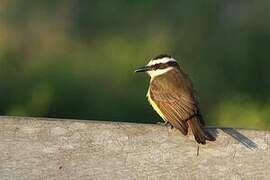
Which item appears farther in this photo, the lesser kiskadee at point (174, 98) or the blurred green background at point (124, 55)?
the blurred green background at point (124, 55)

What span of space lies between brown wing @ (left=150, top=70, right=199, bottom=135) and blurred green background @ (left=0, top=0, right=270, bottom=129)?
3709mm

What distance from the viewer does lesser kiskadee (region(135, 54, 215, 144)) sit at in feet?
16.6

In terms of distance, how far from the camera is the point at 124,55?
11.3 metres

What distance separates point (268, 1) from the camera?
45.5 feet

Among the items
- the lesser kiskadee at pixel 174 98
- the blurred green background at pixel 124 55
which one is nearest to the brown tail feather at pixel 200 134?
the lesser kiskadee at pixel 174 98

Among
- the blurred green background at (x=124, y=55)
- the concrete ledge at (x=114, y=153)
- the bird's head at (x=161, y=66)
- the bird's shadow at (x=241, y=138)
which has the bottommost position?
the blurred green background at (x=124, y=55)

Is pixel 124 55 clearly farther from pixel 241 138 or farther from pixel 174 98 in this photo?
pixel 241 138

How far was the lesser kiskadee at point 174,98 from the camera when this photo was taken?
5059mm

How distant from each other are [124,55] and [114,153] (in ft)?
22.4

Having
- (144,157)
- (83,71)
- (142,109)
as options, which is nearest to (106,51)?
(83,71)

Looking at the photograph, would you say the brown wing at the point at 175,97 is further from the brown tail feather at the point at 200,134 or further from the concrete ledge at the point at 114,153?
the concrete ledge at the point at 114,153

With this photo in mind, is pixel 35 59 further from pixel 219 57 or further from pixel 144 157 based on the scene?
pixel 144 157

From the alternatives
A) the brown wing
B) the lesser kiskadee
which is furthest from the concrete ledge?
the brown wing

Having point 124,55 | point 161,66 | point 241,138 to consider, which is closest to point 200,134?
→ point 241,138
